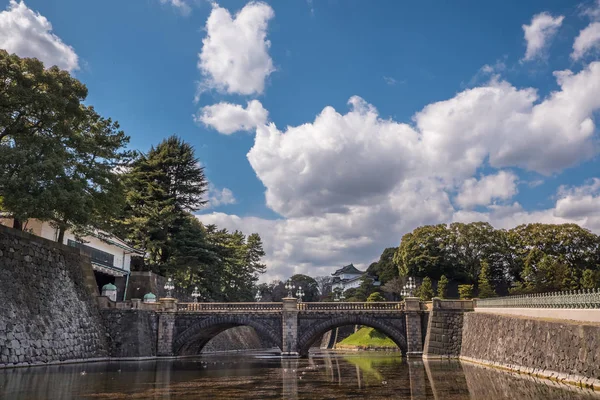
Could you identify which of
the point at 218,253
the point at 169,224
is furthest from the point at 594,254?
the point at 169,224

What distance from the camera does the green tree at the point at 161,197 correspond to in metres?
51.5

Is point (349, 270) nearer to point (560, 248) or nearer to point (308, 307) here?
point (560, 248)

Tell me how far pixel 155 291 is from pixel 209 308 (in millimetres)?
9444

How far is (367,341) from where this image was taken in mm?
64750

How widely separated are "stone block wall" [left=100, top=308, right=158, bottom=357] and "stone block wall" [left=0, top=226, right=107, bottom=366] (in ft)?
3.19

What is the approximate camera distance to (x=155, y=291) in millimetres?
49500

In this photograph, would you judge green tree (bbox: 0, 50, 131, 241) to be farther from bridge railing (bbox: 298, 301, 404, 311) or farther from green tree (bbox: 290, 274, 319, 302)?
green tree (bbox: 290, 274, 319, 302)

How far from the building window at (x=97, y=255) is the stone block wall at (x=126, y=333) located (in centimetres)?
715

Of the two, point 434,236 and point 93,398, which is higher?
point 434,236

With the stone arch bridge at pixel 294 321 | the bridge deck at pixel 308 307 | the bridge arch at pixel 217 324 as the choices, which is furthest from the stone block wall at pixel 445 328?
the bridge arch at pixel 217 324

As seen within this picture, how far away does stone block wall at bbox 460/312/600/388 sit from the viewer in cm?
1698

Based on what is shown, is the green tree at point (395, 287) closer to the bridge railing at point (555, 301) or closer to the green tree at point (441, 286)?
the green tree at point (441, 286)

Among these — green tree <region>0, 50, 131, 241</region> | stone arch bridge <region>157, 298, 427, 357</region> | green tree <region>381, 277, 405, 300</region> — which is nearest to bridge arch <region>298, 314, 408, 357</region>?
stone arch bridge <region>157, 298, 427, 357</region>

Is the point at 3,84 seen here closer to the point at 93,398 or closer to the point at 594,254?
the point at 93,398
